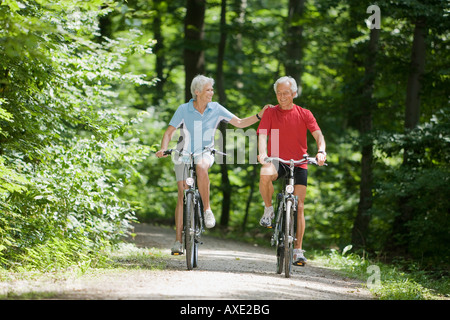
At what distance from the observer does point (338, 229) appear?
1623 cm

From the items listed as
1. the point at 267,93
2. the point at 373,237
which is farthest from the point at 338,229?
the point at 267,93

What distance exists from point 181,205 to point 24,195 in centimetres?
186

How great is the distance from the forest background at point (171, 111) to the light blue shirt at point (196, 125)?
1220 millimetres

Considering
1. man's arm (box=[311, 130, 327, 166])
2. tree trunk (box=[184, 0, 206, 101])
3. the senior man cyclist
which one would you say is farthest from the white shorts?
tree trunk (box=[184, 0, 206, 101])

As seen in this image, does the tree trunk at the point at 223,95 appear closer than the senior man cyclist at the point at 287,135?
No

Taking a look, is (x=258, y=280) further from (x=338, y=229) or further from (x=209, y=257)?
(x=338, y=229)

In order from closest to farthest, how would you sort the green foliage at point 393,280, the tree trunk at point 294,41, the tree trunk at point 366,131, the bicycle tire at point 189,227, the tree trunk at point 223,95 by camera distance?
the green foliage at point 393,280
the bicycle tire at point 189,227
the tree trunk at point 366,131
the tree trunk at point 294,41
the tree trunk at point 223,95

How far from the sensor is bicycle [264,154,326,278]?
6992 mm

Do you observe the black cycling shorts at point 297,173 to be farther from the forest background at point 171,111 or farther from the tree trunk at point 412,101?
the tree trunk at point 412,101

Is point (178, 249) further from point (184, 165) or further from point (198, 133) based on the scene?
point (198, 133)

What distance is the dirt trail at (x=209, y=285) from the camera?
550cm

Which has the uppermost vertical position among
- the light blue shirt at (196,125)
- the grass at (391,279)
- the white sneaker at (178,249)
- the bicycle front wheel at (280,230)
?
Result: the light blue shirt at (196,125)

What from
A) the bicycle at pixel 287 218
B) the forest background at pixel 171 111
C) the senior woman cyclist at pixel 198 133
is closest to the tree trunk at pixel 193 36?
the forest background at pixel 171 111
